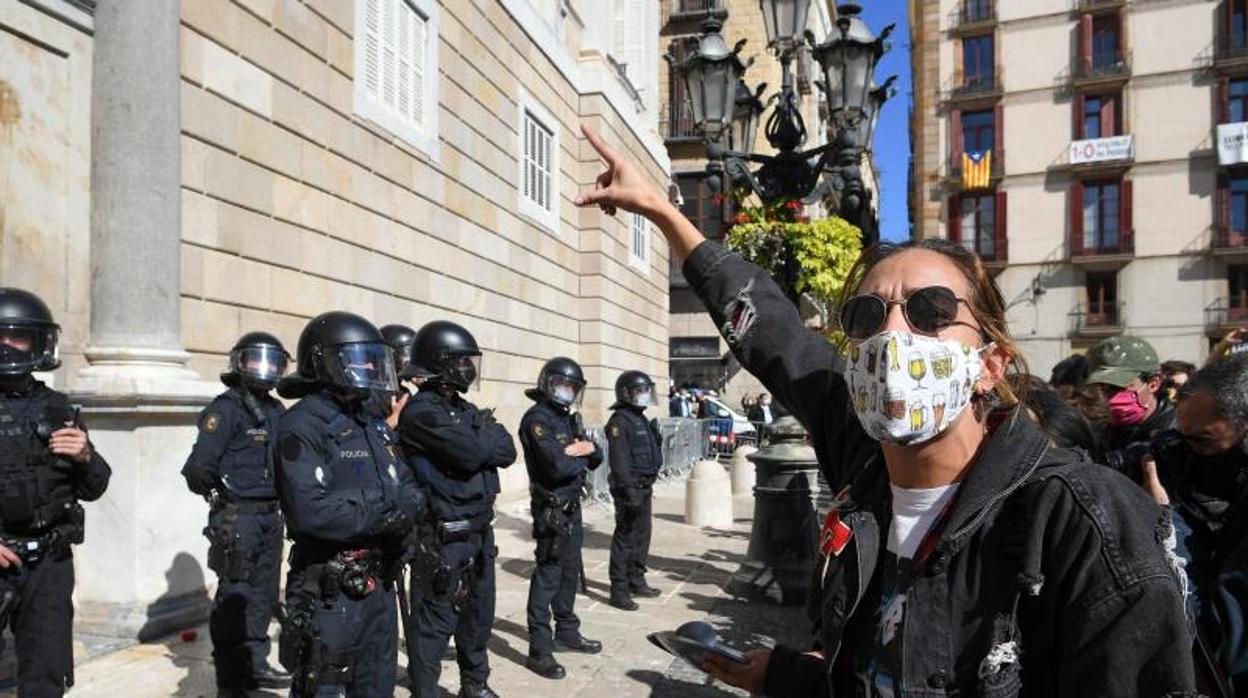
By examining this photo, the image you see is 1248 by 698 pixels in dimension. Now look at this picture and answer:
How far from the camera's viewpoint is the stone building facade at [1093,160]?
3378 centimetres

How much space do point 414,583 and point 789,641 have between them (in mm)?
2918

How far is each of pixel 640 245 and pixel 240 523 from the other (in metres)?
14.8

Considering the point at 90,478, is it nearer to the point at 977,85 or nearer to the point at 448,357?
the point at 448,357

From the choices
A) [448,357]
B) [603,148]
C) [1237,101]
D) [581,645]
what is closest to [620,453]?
[581,645]

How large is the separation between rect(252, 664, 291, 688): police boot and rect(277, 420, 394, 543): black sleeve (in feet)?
6.52

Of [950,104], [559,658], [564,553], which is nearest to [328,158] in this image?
[564,553]

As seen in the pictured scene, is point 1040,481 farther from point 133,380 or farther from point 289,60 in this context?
point 289,60

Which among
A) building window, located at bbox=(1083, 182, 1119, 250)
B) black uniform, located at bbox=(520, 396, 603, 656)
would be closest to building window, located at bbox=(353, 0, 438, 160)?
black uniform, located at bbox=(520, 396, 603, 656)

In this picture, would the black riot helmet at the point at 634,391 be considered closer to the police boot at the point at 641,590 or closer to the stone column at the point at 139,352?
the police boot at the point at 641,590

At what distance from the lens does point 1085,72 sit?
35938 mm

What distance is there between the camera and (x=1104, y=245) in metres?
35.6

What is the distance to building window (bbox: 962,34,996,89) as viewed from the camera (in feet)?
124

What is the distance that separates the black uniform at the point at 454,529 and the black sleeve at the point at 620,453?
91.4 inches

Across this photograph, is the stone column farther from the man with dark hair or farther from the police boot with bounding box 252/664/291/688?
the man with dark hair
